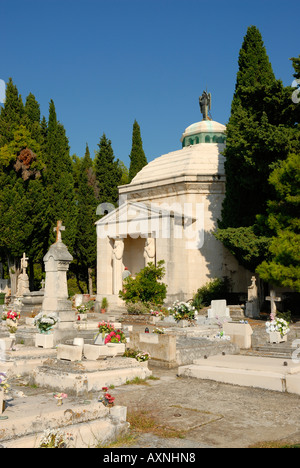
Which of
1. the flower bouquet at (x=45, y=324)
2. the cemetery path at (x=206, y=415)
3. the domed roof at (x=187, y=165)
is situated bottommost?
the cemetery path at (x=206, y=415)

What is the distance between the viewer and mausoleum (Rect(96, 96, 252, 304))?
22.9 meters

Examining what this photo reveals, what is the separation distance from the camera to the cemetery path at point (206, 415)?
17.0 ft

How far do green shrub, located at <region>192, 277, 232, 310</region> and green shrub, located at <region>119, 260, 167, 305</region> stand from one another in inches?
74.8

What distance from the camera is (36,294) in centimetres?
2084

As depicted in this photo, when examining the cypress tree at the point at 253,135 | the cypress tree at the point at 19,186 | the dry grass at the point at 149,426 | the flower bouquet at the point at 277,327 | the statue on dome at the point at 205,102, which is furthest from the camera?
the statue on dome at the point at 205,102

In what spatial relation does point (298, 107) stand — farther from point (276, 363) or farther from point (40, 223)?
point (40, 223)

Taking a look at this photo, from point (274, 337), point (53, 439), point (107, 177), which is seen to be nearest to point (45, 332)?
point (274, 337)

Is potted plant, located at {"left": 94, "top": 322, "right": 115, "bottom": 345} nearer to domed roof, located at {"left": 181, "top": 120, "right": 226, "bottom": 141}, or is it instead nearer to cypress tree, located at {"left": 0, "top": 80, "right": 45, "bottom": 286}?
cypress tree, located at {"left": 0, "top": 80, "right": 45, "bottom": 286}

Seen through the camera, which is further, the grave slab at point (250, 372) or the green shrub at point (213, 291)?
the green shrub at point (213, 291)

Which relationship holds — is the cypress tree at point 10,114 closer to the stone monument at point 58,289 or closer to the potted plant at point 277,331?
the stone monument at point 58,289

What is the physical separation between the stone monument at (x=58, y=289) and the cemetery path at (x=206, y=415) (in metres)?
4.63

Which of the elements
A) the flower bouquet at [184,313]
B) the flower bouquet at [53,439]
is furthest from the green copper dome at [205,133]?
the flower bouquet at [53,439]
